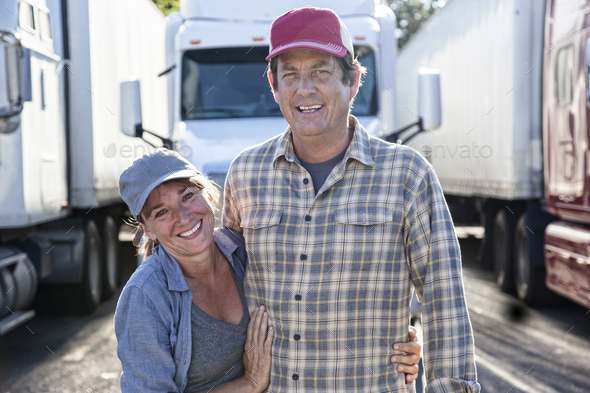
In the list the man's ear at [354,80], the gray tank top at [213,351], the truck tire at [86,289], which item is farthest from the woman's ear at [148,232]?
the truck tire at [86,289]

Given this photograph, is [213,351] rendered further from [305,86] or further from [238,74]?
[238,74]

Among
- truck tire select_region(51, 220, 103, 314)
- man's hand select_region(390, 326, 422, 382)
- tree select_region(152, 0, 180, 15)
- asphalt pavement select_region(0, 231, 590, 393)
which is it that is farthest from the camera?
tree select_region(152, 0, 180, 15)

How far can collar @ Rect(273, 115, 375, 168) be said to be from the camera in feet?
7.61

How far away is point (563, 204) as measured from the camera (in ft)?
24.8

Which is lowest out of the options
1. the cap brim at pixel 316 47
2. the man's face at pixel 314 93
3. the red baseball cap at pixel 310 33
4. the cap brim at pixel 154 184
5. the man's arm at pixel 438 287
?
the man's arm at pixel 438 287

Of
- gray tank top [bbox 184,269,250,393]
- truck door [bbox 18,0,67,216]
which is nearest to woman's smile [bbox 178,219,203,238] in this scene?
gray tank top [bbox 184,269,250,393]

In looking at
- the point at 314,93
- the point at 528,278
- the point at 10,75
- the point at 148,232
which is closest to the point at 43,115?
the point at 10,75

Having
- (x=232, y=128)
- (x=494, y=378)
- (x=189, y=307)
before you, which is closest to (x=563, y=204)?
(x=494, y=378)

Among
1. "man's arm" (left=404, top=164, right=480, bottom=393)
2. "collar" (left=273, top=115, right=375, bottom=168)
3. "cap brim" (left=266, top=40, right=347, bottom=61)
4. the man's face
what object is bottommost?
"man's arm" (left=404, top=164, right=480, bottom=393)

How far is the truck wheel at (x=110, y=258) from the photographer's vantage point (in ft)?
30.8

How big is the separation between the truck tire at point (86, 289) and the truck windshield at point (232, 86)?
253 centimetres

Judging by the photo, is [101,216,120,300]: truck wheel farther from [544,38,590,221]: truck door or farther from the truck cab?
[544,38,590,221]: truck door

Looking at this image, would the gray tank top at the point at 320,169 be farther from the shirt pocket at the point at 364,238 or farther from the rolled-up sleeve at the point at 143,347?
the rolled-up sleeve at the point at 143,347

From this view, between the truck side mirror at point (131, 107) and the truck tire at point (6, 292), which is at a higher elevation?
the truck side mirror at point (131, 107)
